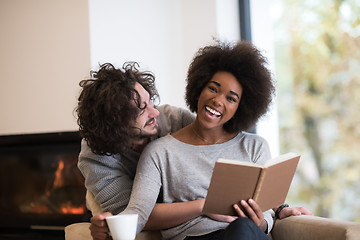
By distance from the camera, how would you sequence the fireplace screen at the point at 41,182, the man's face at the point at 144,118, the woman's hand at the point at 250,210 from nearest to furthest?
the woman's hand at the point at 250,210
the man's face at the point at 144,118
the fireplace screen at the point at 41,182

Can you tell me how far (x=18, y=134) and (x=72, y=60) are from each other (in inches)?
27.0

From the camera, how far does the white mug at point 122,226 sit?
Result: 1229mm

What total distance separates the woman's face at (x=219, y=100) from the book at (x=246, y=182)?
1.01 feet

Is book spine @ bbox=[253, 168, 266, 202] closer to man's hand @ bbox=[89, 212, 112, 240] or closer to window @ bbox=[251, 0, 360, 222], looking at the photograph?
man's hand @ bbox=[89, 212, 112, 240]

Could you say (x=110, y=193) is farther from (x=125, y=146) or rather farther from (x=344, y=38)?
(x=344, y=38)

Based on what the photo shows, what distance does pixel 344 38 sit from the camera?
10.6 feet

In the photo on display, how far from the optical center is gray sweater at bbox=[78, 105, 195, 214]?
1.81 m

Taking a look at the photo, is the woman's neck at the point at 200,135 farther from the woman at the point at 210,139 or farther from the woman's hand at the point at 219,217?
the woman's hand at the point at 219,217

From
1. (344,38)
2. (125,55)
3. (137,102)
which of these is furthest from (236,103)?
(344,38)

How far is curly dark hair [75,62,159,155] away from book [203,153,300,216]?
43 centimetres

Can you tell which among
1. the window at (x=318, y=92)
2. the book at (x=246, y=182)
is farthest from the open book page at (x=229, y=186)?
the window at (x=318, y=92)

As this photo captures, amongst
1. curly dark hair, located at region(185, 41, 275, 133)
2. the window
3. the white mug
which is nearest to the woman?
curly dark hair, located at region(185, 41, 275, 133)

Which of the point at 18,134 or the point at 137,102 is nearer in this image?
the point at 137,102

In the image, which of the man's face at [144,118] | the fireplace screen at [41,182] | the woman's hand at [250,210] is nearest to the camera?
the woman's hand at [250,210]
